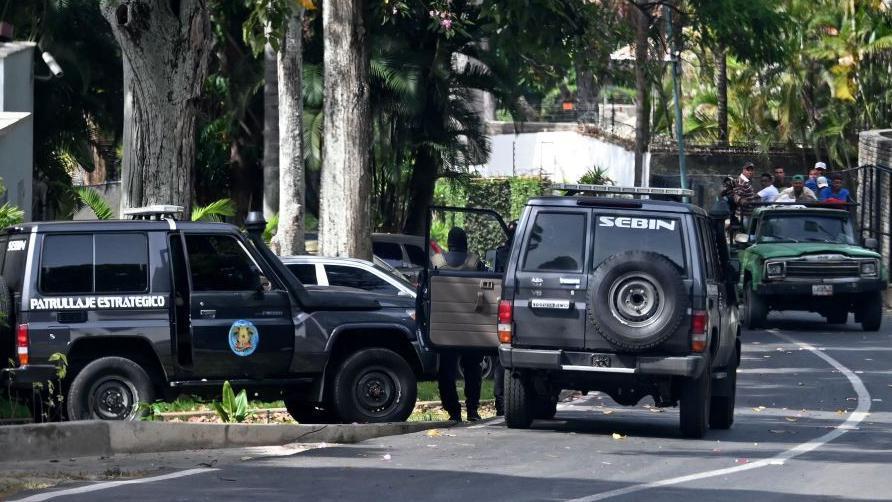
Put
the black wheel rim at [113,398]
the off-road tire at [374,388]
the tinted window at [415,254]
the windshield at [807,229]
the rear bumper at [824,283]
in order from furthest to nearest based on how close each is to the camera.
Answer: the tinted window at [415,254]
the windshield at [807,229]
the rear bumper at [824,283]
the off-road tire at [374,388]
the black wheel rim at [113,398]

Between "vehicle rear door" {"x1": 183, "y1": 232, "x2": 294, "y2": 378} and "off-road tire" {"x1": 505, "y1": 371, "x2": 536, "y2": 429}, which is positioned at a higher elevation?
"vehicle rear door" {"x1": 183, "y1": 232, "x2": 294, "y2": 378}

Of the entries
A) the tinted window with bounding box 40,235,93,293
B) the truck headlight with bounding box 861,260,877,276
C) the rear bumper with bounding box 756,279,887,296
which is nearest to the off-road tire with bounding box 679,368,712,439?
the tinted window with bounding box 40,235,93,293

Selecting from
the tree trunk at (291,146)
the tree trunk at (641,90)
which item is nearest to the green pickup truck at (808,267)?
the tree trunk at (291,146)

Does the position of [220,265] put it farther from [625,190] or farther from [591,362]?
[625,190]

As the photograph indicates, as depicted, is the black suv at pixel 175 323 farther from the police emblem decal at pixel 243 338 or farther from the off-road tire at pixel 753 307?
the off-road tire at pixel 753 307

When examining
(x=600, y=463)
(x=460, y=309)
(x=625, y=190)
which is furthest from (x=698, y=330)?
(x=460, y=309)

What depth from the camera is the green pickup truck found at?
24781 millimetres

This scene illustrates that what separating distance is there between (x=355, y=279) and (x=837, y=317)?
39.6ft

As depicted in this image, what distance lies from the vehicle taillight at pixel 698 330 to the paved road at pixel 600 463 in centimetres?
86

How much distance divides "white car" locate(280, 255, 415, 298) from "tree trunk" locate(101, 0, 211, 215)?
266cm

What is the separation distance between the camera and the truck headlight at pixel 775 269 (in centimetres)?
2486

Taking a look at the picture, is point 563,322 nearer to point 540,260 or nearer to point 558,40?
point 540,260

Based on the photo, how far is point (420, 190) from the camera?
107ft

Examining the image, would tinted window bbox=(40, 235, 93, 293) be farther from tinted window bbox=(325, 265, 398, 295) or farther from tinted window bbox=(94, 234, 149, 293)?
tinted window bbox=(325, 265, 398, 295)
